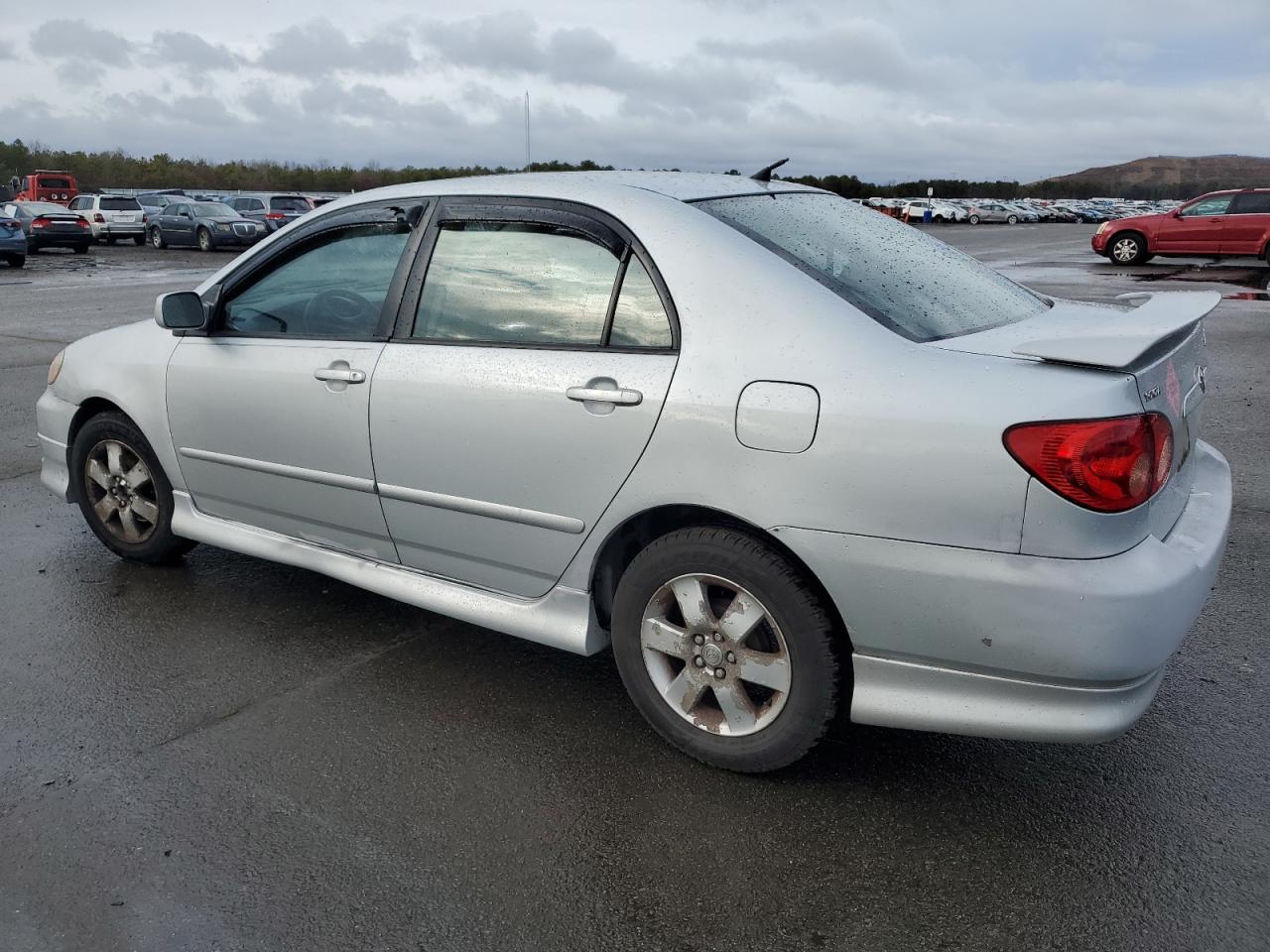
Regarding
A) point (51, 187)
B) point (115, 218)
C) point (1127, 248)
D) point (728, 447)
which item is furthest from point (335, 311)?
point (51, 187)

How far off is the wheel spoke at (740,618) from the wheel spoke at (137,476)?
2787mm

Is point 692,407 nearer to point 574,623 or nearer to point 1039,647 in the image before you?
point 574,623

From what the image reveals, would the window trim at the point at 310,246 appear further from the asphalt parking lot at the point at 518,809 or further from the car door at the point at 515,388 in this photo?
the asphalt parking lot at the point at 518,809

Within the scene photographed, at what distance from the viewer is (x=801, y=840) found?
278 cm

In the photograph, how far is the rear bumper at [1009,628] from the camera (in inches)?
99.4

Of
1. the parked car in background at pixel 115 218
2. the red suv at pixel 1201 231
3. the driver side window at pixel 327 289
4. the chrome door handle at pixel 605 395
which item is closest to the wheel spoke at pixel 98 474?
the driver side window at pixel 327 289

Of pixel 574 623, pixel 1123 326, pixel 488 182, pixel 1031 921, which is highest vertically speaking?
pixel 488 182

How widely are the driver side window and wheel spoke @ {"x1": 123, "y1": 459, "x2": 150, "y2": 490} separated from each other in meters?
0.81

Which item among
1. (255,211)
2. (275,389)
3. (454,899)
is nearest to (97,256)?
(255,211)

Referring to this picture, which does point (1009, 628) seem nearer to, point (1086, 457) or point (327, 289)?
point (1086, 457)

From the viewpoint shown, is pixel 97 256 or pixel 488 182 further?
pixel 97 256

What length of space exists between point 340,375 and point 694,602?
1.48 metres

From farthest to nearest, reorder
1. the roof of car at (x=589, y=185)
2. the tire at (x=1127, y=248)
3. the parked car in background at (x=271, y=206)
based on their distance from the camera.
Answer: the parked car in background at (x=271, y=206) → the tire at (x=1127, y=248) → the roof of car at (x=589, y=185)

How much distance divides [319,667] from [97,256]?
29998mm
